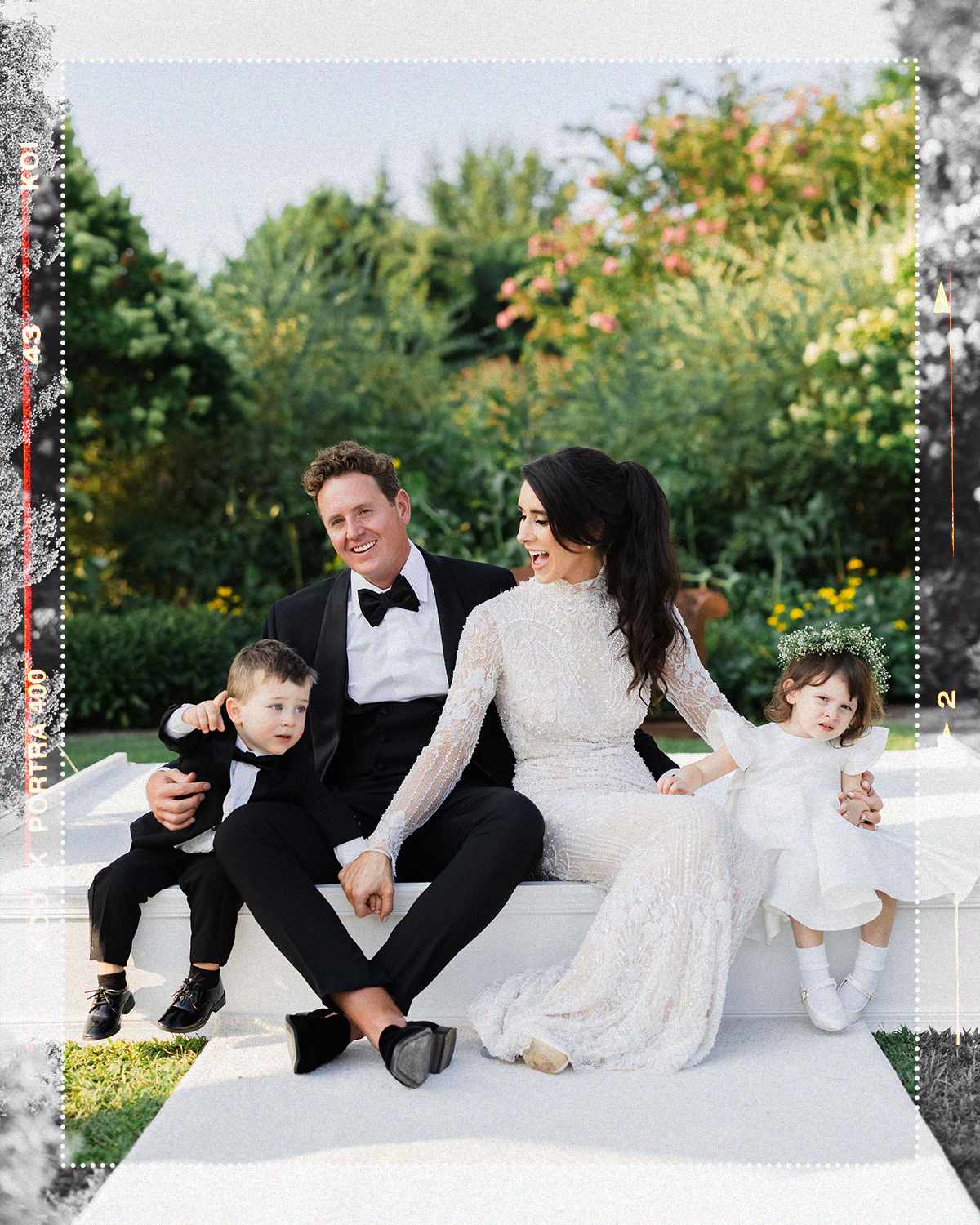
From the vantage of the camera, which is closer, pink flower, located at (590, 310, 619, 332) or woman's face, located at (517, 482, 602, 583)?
woman's face, located at (517, 482, 602, 583)

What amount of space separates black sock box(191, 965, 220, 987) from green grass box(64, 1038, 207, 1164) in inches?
6.2

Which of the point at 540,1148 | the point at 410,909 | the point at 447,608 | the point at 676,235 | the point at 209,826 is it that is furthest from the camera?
the point at 676,235

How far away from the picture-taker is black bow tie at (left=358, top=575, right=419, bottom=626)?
3.53 meters

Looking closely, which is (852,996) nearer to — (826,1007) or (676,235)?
(826,1007)

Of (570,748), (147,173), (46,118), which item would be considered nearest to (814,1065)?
(570,748)

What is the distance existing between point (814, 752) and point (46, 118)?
4021 mm

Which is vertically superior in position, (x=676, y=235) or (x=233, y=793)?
(x=676, y=235)

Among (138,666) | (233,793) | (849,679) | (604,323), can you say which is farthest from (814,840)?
(604,323)

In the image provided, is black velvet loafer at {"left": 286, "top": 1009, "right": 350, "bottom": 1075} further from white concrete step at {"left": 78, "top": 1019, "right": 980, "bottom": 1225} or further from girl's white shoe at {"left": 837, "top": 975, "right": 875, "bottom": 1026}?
girl's white shoe at {"left": 837, "top": 975, "right": 875, "bottom": 1026}

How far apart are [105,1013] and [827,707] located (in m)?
1.73

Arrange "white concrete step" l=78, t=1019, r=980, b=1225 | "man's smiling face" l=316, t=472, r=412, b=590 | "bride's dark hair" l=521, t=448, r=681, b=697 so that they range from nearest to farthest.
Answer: "white concrete step" l=78, t=1019, r=980, b=1225 → "bride's dark hair" l=521, t=448, r=681, b=697 → "man's smiling face" l=316, t=472, r=412, b=590

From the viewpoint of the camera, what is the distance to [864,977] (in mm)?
3094

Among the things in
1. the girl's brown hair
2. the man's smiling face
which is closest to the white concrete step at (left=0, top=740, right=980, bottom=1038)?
the girl's brown hair

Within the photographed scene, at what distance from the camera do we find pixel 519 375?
9156 mm
